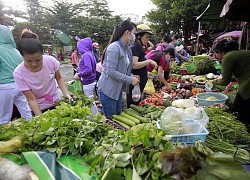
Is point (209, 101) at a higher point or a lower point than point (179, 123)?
lower

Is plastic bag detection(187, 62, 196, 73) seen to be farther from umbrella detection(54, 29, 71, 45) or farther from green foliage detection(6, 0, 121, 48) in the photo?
umbrella detection(54, 29, 71, 45)

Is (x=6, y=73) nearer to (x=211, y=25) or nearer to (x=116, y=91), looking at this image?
(x=116, y=91)

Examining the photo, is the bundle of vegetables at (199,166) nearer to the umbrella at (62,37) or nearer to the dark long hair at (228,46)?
the dark long hair at (228,46)

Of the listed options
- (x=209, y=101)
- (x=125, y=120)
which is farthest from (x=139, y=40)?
(x=125, y=120)

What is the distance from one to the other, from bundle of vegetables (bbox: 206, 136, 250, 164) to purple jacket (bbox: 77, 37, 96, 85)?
10.2ft

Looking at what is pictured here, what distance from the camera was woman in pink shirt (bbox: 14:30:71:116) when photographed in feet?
7.04

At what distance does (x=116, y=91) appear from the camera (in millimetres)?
2984

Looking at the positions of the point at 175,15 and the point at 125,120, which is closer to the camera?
the point at 125,120

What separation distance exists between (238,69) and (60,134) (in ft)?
9.21

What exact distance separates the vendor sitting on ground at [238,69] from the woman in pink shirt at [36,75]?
241 centimetres

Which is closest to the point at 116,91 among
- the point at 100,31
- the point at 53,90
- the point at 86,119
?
the point at 53,90

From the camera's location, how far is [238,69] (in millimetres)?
3102

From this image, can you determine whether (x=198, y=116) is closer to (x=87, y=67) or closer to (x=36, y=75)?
(x=36, y=75)

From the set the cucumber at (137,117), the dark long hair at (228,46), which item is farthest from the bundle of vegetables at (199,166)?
the dark long hair at (228,46)
